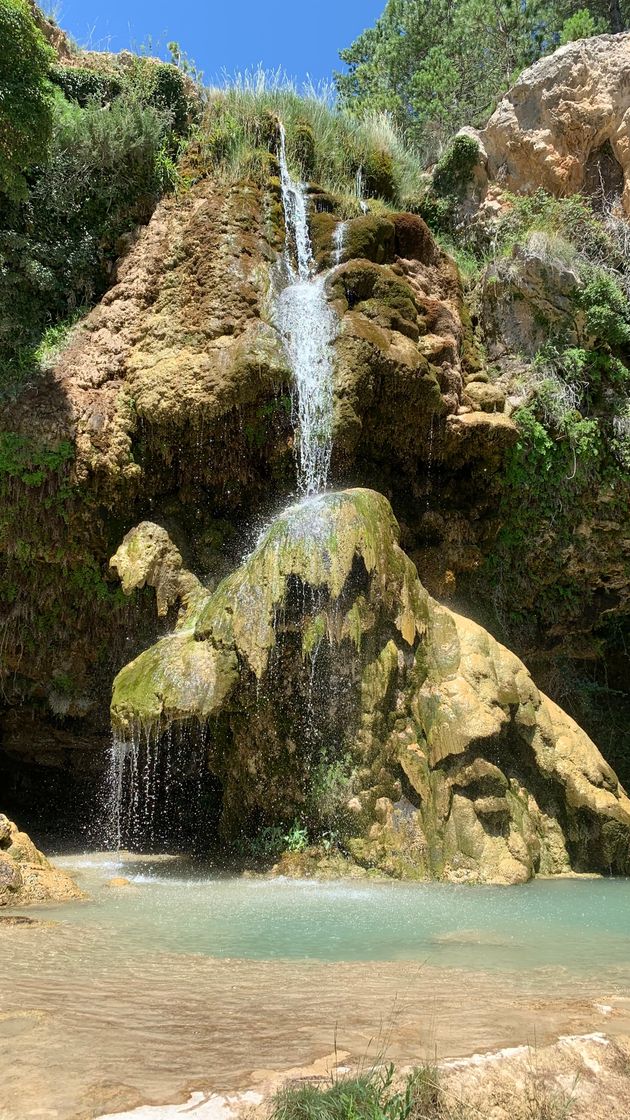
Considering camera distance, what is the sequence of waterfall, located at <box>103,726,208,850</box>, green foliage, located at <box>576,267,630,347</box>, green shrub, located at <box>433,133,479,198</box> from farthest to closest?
green shrub, located at <box>433,133,479,198</box> < green foliage, located at <box>576,267,630,347</box> < waterfall, located at <box>103,726,208,850</box>

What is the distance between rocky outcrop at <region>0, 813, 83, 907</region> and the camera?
6133mm

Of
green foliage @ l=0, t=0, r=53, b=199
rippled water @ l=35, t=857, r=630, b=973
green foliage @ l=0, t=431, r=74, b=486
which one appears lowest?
rippled water @ l=35, t=857, r=630, b=973

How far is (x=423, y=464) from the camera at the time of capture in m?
11.0

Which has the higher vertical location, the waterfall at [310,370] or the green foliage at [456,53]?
the green foliage at [456,53]

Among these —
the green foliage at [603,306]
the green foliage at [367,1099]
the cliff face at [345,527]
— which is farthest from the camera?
the green foliage at [603,306]

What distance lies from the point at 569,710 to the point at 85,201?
11.0 meters

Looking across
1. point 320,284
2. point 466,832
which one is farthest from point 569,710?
point 320,284

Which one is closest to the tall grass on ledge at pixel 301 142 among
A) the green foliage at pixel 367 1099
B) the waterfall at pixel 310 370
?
the waterfall at pixel 310 370

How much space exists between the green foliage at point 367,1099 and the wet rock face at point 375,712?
5.61 metres

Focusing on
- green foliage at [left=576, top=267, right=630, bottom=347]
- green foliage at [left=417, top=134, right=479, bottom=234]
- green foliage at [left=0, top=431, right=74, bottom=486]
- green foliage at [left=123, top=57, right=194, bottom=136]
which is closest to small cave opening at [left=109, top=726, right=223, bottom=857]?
green foliage at [left=0, top=431, right=74, bottom=486]

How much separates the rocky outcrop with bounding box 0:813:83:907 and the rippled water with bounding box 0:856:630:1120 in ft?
1.01

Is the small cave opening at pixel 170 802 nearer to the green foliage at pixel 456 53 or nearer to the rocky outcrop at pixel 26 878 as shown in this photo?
the rocky outcrop at pixel 26 878

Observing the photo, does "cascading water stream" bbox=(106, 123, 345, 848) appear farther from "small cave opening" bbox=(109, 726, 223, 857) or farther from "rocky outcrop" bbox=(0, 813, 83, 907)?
"rocky outcrop" bbox=(0, 813, 83, 907)

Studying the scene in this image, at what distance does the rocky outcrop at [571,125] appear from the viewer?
535 inches
